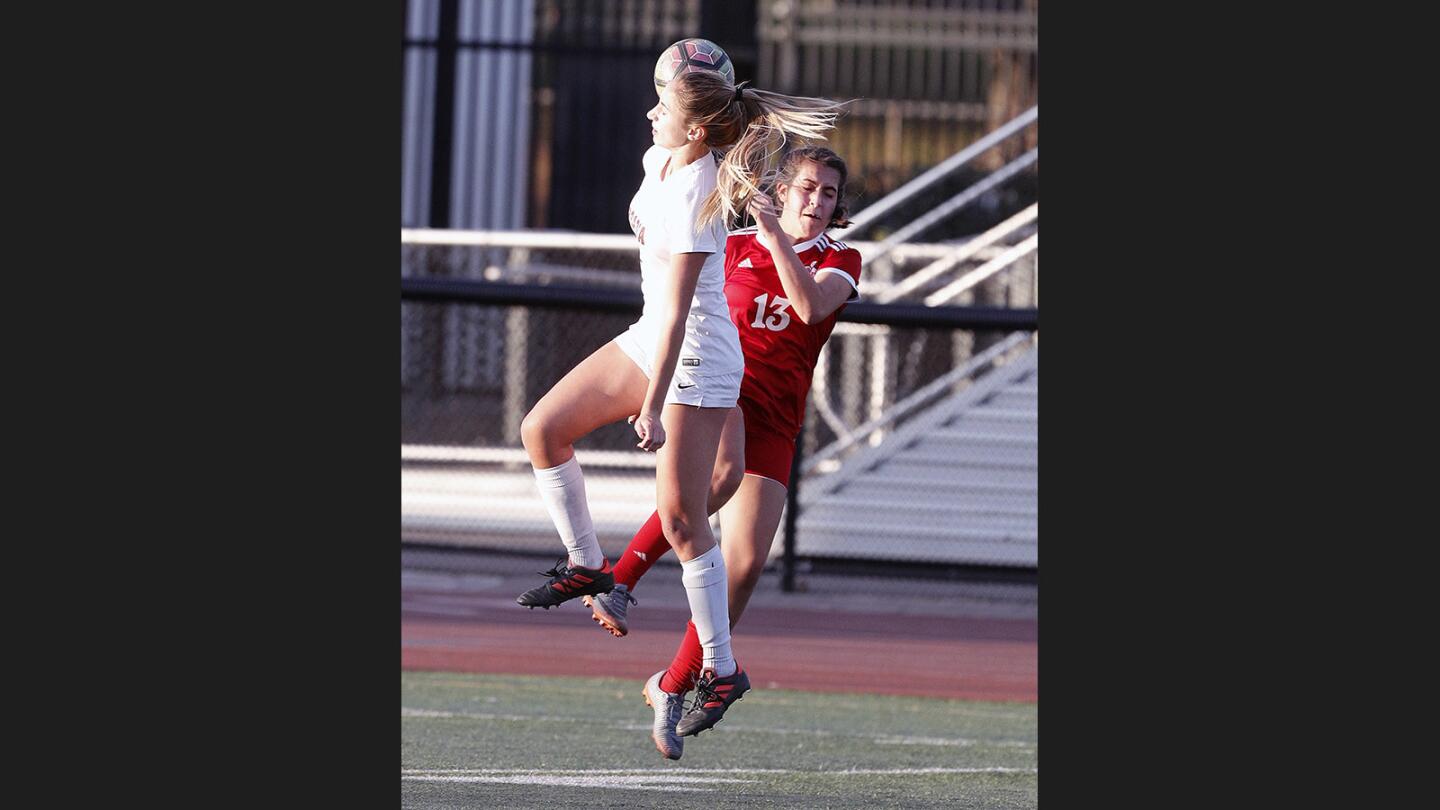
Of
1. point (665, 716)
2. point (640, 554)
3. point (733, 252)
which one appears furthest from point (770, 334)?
point (665, 716)

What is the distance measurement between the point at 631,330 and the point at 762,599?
589cm

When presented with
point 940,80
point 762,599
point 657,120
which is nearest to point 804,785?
point 657,120

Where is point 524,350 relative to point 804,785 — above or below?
above

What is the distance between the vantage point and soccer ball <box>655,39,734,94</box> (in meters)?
5.22

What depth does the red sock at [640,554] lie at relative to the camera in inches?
228

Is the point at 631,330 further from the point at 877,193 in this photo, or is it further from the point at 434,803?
the point at 877,193

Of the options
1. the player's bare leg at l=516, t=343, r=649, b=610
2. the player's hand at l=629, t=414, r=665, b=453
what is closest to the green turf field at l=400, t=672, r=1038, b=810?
the player's bare leg at l=516, t=343, r=649, b=610

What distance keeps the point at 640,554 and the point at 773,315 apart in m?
0.77

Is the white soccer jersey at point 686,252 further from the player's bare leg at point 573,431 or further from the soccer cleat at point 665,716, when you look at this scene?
the soccer cleat at point 665,716

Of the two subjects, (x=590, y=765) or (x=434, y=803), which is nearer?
(x=434, y=803)

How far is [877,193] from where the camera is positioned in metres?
18.8

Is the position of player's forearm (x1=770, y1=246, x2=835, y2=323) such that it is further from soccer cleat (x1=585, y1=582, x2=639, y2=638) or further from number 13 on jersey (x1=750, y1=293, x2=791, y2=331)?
soccer cleat (x1=585, y1=582, x2=639, y2=638)

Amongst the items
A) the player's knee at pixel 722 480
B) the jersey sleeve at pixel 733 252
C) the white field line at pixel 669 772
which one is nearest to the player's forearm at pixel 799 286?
the jersey sleeve at pixel 733 252

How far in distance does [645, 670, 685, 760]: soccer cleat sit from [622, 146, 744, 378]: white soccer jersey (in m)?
0.91
